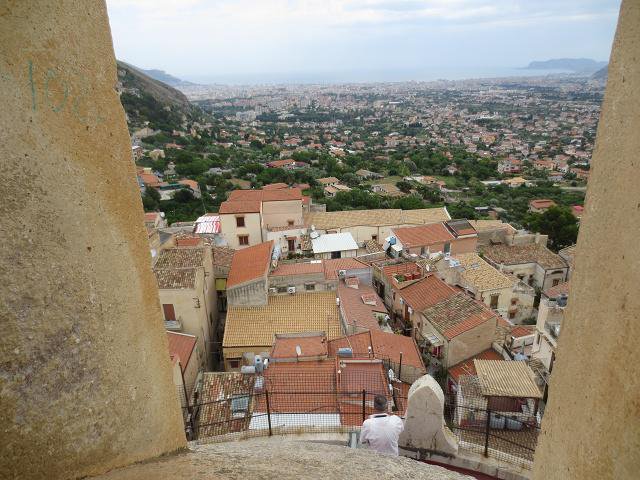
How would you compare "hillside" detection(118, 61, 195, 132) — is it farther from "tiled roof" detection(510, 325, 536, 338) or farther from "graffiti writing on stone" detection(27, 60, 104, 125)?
"graffiti writing on stone" detection(27, 60, 104, 125)

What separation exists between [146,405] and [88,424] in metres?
0.48

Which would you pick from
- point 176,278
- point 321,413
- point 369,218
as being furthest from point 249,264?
point 369,218

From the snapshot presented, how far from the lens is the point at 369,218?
27.0 m

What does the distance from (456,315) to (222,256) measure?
9.95m

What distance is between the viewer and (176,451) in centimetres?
340

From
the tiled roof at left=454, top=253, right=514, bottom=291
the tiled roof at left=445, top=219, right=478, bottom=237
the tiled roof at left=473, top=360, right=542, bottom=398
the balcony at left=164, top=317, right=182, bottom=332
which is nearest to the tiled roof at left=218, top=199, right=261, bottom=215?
the balcony at left=164, top=317, right=182, bottom=332

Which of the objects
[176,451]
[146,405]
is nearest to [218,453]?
[176,451]

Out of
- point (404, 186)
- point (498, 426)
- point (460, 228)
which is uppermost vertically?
point (498, 426)

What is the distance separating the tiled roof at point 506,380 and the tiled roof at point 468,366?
1797 mm

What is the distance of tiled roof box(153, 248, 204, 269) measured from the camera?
49.6ft

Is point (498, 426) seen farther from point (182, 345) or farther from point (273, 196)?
point (273, 196)

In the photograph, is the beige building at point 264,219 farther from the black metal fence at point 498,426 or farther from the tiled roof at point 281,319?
the black metal fence at point 498,426

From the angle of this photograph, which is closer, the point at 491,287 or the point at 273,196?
the point at 491,287

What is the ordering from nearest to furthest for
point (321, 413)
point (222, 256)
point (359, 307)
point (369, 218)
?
point (321, 413)
point (359, 307)
point (222, 256)
point (369, 218)
